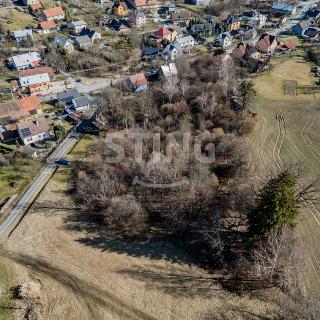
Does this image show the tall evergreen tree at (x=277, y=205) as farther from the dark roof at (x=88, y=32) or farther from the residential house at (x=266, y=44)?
the dark roof at (x=88, y=32)

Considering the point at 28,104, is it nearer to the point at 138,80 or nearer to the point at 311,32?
the point at 138,80

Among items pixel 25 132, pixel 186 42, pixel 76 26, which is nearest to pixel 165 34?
pixel 186 42

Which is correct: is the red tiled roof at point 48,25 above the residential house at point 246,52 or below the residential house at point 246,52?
above

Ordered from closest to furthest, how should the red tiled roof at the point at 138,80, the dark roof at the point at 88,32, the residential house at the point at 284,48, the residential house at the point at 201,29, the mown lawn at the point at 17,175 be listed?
the mown lawn at the point at 17,175 → the red tiled roof at the point at 138,80 → the residential house at the point at 284,48 → the dark roof at the point at 88,32 → the residential house at the point at 201,29

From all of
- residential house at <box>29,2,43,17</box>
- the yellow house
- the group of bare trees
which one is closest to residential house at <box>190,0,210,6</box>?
the yellow house

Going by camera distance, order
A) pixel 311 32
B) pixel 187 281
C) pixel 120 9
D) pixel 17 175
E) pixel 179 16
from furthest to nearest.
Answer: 1. pixel 120 9
2. pixel 179 16
3. pixel 311 32
4. pixel 17 175
5. pixel 187 281

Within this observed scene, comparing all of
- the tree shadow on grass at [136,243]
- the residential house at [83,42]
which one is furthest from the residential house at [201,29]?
the tree shadow on grass at [136,243]
